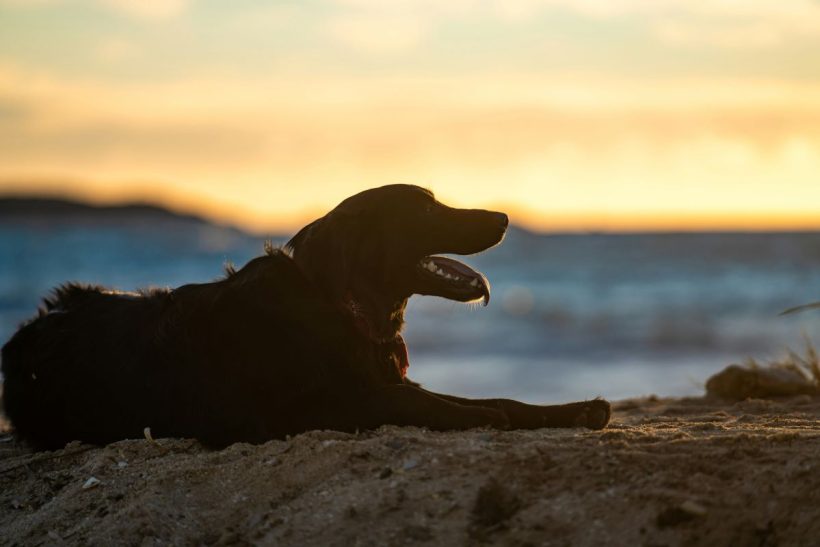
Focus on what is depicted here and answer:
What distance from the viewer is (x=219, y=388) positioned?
5.09 meters

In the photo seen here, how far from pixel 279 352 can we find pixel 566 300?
68.2ft

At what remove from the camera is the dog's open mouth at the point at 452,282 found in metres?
5.44

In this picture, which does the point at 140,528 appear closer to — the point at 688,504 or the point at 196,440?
the point at 196,440

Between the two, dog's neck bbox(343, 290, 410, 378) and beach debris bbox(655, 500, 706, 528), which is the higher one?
dog's neck bbox(343, 290, 410, 378)

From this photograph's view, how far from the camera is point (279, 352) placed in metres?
5.04

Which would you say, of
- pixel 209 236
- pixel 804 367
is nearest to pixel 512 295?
pixel 804 367

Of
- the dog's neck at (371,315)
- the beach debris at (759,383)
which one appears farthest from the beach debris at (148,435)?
the beach debris at (759,383)

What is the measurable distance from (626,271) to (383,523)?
101 feet

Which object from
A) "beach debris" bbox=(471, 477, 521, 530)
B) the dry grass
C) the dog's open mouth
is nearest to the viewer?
"beach debris" bbox=(471, 477, 521, 530)

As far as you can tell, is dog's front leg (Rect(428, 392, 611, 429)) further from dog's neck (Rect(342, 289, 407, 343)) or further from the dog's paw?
dog's neck (Rect(342, 289, 407, 343))

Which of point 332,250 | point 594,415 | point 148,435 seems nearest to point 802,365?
point 594,415

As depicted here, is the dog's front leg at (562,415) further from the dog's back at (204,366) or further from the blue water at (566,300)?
the blue water at (566,300)

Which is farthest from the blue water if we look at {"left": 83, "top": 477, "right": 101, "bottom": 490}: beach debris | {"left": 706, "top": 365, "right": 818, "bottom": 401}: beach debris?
{"left": 83, "top": 477, "right": 101, "bottom": 490}: beach debris

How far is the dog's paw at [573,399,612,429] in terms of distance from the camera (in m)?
5.05
